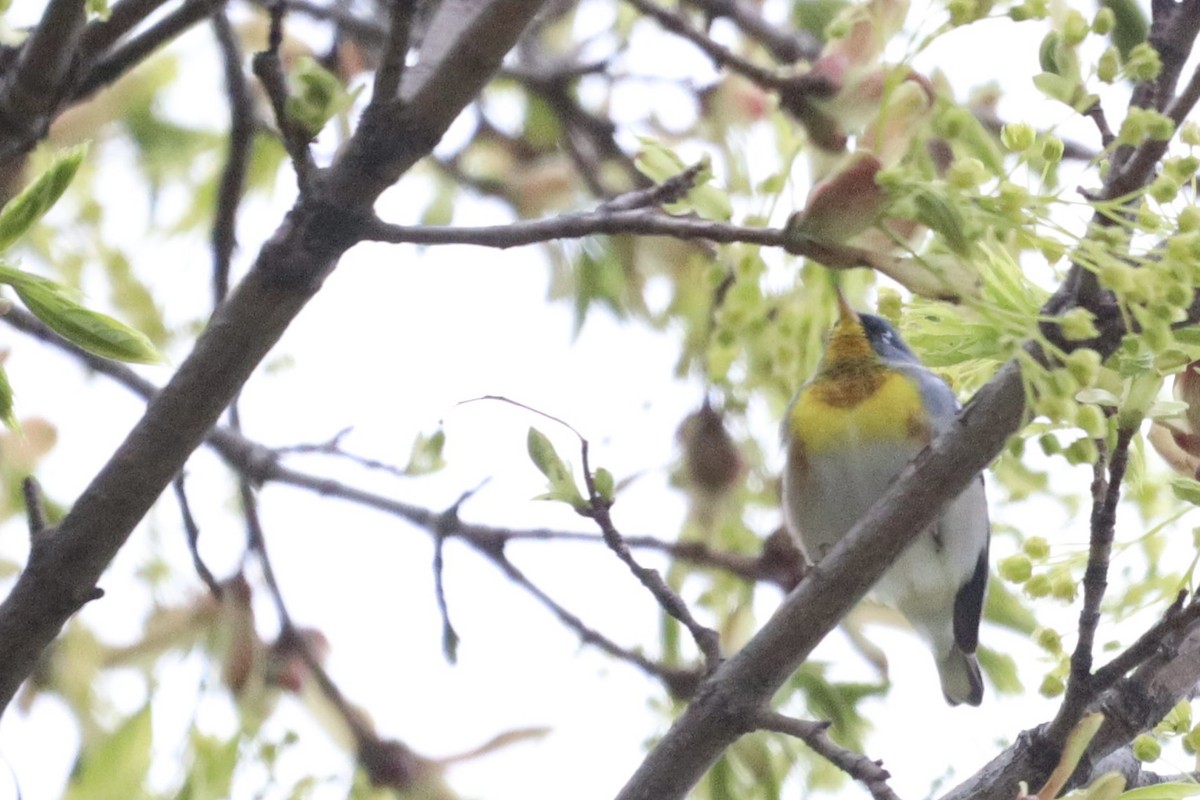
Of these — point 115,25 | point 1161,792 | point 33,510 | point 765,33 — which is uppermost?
point 765,33

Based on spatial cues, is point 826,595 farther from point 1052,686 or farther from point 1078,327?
point 1078,327

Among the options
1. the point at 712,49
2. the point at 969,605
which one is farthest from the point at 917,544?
the point at 712,49

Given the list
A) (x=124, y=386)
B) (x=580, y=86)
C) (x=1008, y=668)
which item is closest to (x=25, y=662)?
(x=124, y=386)

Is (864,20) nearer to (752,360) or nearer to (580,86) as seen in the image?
(752,360)

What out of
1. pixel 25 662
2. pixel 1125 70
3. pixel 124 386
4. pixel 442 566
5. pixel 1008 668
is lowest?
pixel 25 662

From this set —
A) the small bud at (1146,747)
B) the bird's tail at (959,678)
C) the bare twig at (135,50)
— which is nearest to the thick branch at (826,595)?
the small bud at (1146,747)

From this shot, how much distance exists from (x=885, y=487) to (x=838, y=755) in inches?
45.1

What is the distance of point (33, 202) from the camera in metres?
0.95

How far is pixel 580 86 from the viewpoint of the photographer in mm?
2307

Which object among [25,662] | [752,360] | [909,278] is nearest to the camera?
[909,278]

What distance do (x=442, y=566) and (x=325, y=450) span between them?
25 cm

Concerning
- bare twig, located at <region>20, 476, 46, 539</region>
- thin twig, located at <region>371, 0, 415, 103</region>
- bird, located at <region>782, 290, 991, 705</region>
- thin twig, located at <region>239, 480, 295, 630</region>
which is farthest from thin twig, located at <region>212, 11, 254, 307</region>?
thin twig, located at <region>371, 0, 415, 103</region>

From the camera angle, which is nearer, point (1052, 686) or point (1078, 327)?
point (1078, 327)

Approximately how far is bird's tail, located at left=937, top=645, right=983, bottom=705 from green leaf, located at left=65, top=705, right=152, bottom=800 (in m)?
1.44
